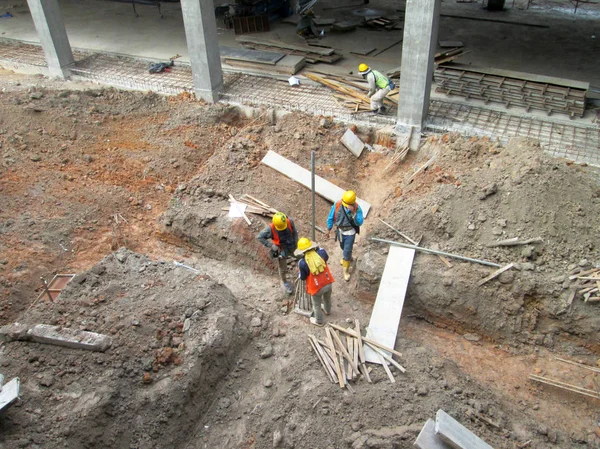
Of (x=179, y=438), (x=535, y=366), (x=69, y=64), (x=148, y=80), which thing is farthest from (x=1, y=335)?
(x=69, y=64)

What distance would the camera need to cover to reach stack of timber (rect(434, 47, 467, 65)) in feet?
41.7

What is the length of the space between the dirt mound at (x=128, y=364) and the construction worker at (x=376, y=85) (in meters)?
6.52

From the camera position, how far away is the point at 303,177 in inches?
404

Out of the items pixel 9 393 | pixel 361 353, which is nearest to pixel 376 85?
pixel 361 353

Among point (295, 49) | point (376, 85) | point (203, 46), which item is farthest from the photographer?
point (295, 49)

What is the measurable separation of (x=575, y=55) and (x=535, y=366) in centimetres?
1118

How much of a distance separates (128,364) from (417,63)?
27.3 ft

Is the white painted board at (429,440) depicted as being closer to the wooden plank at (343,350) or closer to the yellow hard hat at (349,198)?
the wooden plank at (343,350)

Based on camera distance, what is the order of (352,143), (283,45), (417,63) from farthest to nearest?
1. (283,45)
2. (352,143)
3. (417,63)

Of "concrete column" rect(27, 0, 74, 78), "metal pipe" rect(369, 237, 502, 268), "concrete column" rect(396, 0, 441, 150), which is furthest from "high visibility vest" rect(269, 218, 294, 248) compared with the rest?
"concrete column" rect(27, 0, 74, 78)

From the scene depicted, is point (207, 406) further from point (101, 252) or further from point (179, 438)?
point (101, 252)

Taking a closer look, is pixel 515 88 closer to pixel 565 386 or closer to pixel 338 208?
pixel 338 208

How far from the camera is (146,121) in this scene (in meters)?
12.7

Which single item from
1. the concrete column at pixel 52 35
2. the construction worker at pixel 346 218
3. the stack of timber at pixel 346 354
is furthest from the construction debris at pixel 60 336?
the concrete column at pixel 52 35
